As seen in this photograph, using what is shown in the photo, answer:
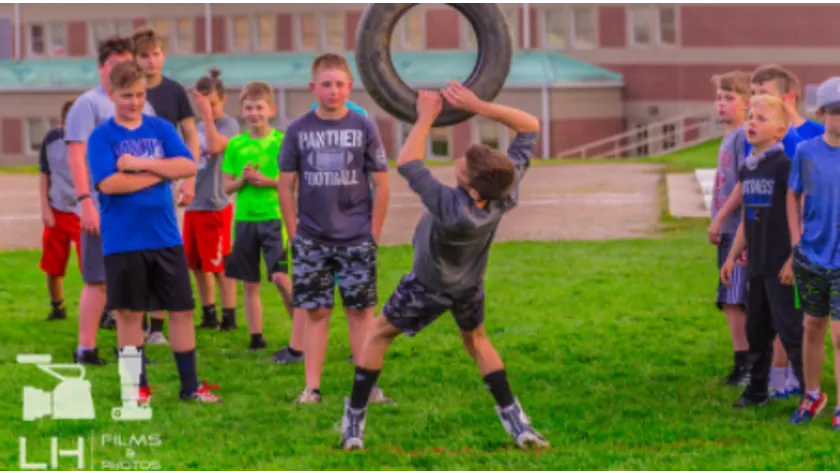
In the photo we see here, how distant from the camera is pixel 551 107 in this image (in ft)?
140

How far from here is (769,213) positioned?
25.4 feet

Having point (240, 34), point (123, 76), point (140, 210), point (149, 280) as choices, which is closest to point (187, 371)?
point (149, 280)

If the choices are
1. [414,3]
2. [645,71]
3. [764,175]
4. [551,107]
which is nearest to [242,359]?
[414,3]

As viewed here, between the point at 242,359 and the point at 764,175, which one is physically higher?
the point at 764,175

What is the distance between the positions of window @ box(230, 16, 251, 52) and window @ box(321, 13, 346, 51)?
2.69 metres

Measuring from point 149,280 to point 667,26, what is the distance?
38.8 metres

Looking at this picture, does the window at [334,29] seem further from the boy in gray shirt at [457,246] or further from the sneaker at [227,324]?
the boy in gray shirt at [457,246]

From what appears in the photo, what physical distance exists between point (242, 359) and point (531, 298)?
333 cm

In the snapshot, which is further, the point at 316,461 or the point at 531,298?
the point at 531,298

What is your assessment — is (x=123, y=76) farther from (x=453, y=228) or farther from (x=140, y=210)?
(x=453, y=228)

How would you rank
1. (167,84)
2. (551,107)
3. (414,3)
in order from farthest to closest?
1. (551,107)
2. (167,84)
3. (414,3)

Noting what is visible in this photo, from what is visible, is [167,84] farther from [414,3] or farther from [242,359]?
[414,3]

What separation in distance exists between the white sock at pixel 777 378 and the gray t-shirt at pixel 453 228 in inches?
85.8

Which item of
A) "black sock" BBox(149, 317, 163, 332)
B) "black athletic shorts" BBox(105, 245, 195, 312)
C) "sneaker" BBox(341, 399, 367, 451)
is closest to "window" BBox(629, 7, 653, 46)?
"black sock" BBox(149, 317, 163, 332)
